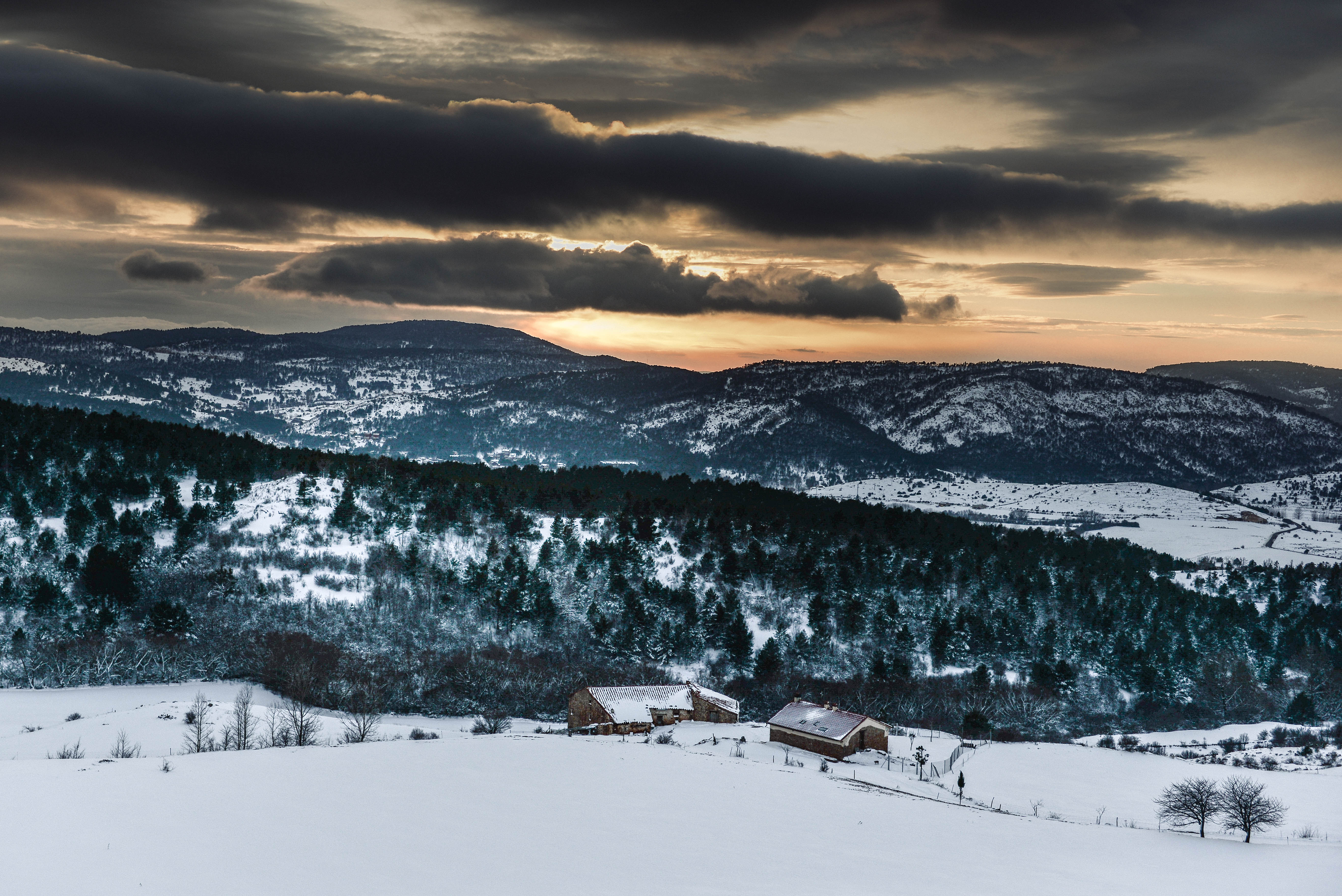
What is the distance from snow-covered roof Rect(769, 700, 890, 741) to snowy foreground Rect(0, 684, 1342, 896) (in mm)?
9036

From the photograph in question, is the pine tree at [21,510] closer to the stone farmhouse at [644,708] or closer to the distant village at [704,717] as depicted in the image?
the stone farmhouse at [644,708]

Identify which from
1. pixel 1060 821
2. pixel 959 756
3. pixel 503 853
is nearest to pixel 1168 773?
pixel 959 756

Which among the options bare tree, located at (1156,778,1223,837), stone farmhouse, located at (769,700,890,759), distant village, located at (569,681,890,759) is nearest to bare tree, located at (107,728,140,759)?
distant village, located at (569,681,890,759)

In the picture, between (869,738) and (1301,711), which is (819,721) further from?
(1301,711)

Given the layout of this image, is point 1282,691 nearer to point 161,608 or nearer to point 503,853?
point 503,853

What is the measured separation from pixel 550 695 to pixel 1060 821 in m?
54.2

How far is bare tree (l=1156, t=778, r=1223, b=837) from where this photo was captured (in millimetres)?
38344

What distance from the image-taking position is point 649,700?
6931 cm

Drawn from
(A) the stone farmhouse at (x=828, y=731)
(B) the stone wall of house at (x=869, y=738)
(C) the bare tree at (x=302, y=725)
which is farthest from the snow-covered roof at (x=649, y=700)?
(C) the bare tree at (x=302, y=725)

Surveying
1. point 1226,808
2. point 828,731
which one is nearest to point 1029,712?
point 828,731

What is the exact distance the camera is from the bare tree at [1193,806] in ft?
126

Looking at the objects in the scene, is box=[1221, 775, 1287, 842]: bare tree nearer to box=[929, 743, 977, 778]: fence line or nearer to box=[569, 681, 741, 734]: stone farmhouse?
box=[929, 743, 977, 778]: fence line

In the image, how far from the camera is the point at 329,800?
28750 mm

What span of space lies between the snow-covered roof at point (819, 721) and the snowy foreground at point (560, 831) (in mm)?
9036
